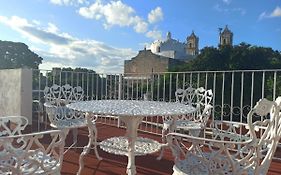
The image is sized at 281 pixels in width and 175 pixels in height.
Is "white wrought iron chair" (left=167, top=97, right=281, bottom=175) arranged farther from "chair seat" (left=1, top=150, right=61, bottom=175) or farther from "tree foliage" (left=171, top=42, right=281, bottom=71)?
"tree foliage" (left=171, top=42, right=281, bottom=71)

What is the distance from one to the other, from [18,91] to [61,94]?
1.71 metres

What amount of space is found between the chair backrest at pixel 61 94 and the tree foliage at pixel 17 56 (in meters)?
23.7

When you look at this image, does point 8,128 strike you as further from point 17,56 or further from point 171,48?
point 171,48

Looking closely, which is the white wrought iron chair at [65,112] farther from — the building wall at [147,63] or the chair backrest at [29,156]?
the building wall at [147,63]

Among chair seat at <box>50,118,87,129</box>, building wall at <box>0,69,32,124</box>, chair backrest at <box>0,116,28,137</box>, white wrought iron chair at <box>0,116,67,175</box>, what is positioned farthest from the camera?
building wall at <box>0,69,32,124</box>

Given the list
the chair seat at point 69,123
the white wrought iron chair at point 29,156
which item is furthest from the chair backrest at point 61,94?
the white wrought iron chair at point 29,156

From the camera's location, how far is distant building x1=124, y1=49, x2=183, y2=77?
3272 cm

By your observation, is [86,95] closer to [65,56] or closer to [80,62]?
[80,62]

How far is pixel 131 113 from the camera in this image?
2.15 m

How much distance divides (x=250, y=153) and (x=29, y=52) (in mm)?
28205

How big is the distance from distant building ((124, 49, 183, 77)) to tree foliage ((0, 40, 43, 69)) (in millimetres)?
10533

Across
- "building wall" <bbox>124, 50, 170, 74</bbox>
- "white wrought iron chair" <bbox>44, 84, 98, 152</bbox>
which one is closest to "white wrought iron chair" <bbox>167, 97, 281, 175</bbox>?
"white wrought iron chair" <bbox>44, 84, 98, 152</bbox>

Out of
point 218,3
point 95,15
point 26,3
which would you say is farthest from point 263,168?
point 218,3

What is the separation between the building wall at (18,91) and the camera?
5473mm
